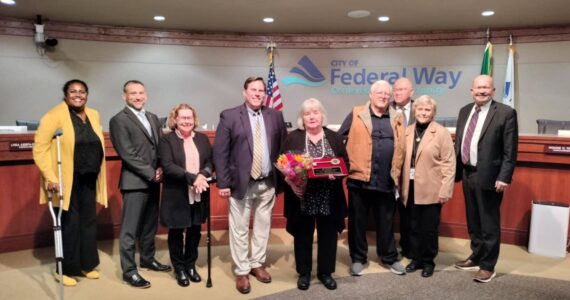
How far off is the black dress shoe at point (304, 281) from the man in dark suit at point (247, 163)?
0.91ft

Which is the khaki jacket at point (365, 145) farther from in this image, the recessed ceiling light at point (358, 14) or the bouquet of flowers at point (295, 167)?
the recessed ceiling light at point (358, 14)

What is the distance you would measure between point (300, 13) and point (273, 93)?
183 centimetres

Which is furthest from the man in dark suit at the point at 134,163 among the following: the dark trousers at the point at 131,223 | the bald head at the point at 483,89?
the bald head at the point at 483,89

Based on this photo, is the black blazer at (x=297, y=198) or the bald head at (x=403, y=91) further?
the bald head at (x=403, y=91)

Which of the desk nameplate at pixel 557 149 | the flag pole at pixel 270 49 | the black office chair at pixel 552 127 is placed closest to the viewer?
the desk nameplate at pixel 557 149

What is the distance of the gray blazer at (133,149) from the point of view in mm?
3133

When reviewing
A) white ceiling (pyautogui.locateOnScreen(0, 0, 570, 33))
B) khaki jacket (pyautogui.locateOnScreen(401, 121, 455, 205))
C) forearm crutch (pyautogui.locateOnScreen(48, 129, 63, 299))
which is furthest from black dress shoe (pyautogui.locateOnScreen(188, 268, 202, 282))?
white ceiling (pyautogui.locateOnScreen(0, 0, 570, 33))

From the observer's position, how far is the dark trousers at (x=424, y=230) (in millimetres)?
3373

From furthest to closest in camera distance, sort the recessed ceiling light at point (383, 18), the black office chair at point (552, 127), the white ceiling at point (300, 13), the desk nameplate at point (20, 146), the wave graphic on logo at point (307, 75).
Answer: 1. the wave graphic on logo at point (307, 75)
2. the recessed ceiling light at point (383, 18)
3. the white ceiling at point (300, 13)
4. the black office chair at point (552, 127)
5. the desk nameplate at point (20, 146)

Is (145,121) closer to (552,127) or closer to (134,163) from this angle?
(134,163)

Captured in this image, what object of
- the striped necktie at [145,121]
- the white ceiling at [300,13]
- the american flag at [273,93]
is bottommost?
the striped necktie at [145,121]

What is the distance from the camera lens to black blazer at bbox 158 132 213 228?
3109 mm

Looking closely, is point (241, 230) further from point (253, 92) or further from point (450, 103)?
point (450, 103)

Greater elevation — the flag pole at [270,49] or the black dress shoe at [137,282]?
the flag pole at [270,49]
